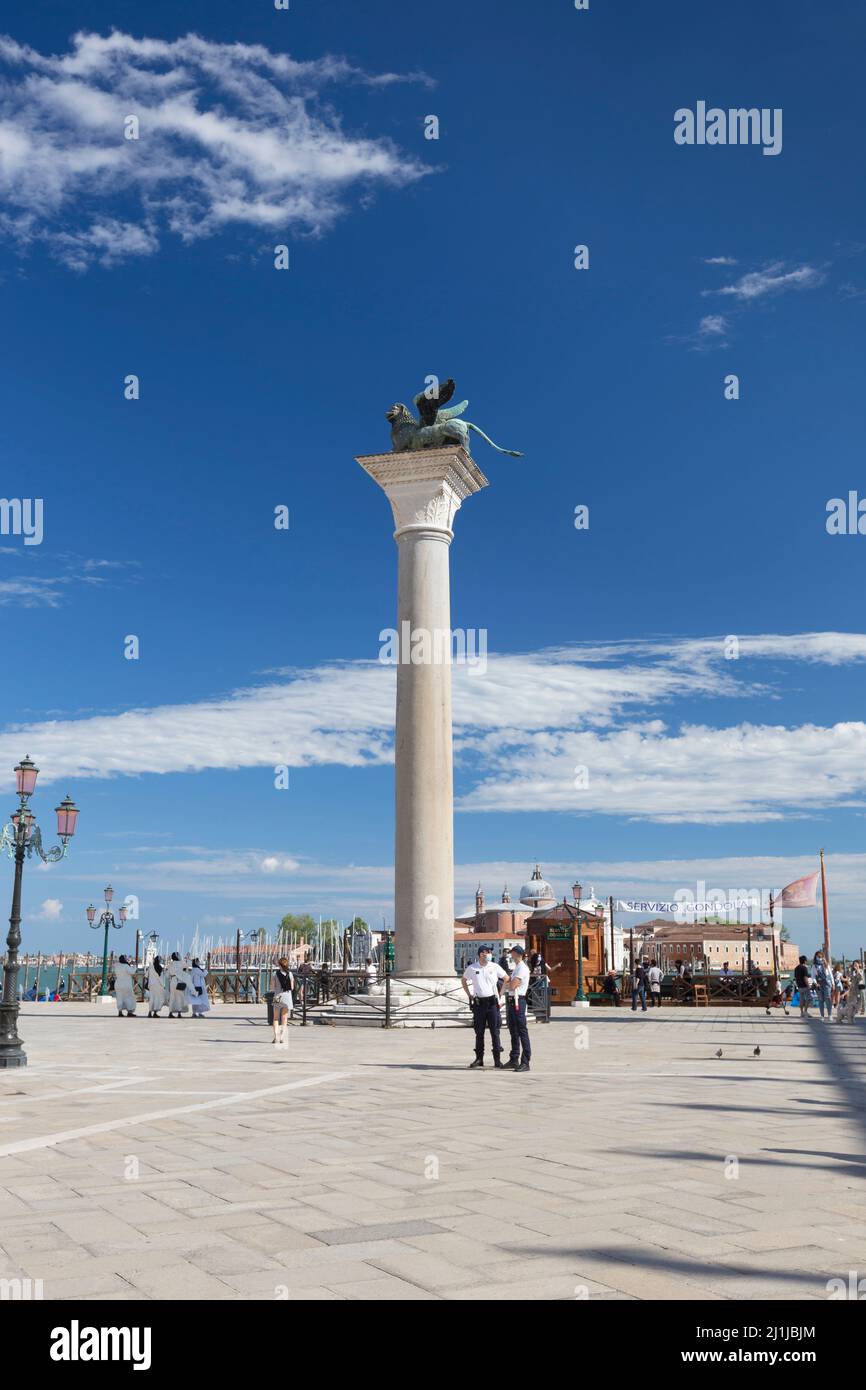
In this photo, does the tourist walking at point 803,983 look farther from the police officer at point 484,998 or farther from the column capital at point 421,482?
the police officer at point 484,998

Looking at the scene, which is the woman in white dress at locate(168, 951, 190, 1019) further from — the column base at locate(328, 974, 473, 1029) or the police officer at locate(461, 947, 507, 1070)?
the police officer at locate(461, 947, 507, 1070)

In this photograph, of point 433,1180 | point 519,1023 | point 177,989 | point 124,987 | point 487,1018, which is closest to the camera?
point 433,1180

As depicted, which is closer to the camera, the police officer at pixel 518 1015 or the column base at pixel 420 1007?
the police officer at pixel 518 1015

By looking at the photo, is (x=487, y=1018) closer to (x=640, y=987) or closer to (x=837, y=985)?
(x=837, y=985)

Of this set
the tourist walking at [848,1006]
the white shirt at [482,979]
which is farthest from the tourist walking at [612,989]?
the white shirt at [482,979]

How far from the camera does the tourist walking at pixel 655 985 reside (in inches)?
1380

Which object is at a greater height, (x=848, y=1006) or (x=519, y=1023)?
(x=519, y=1023)

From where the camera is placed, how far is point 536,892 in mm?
109188

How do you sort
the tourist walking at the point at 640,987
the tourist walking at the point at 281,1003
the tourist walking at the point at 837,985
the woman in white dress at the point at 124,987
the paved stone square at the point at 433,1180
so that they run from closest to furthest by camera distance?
1. the paved stone square at the point at 433,1180
2. the tourist walking at the point at 281,1003
3. the woman in white dress at the point at 124,987
4. the tourist walking at the point at 837,985
5. the tourist walking at the point at 640,987

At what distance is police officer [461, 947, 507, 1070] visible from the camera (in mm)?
14805

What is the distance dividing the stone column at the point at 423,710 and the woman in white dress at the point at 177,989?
8.49m

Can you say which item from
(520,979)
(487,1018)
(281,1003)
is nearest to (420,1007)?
(281,1003)

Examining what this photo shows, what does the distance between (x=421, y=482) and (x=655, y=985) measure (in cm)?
1858
